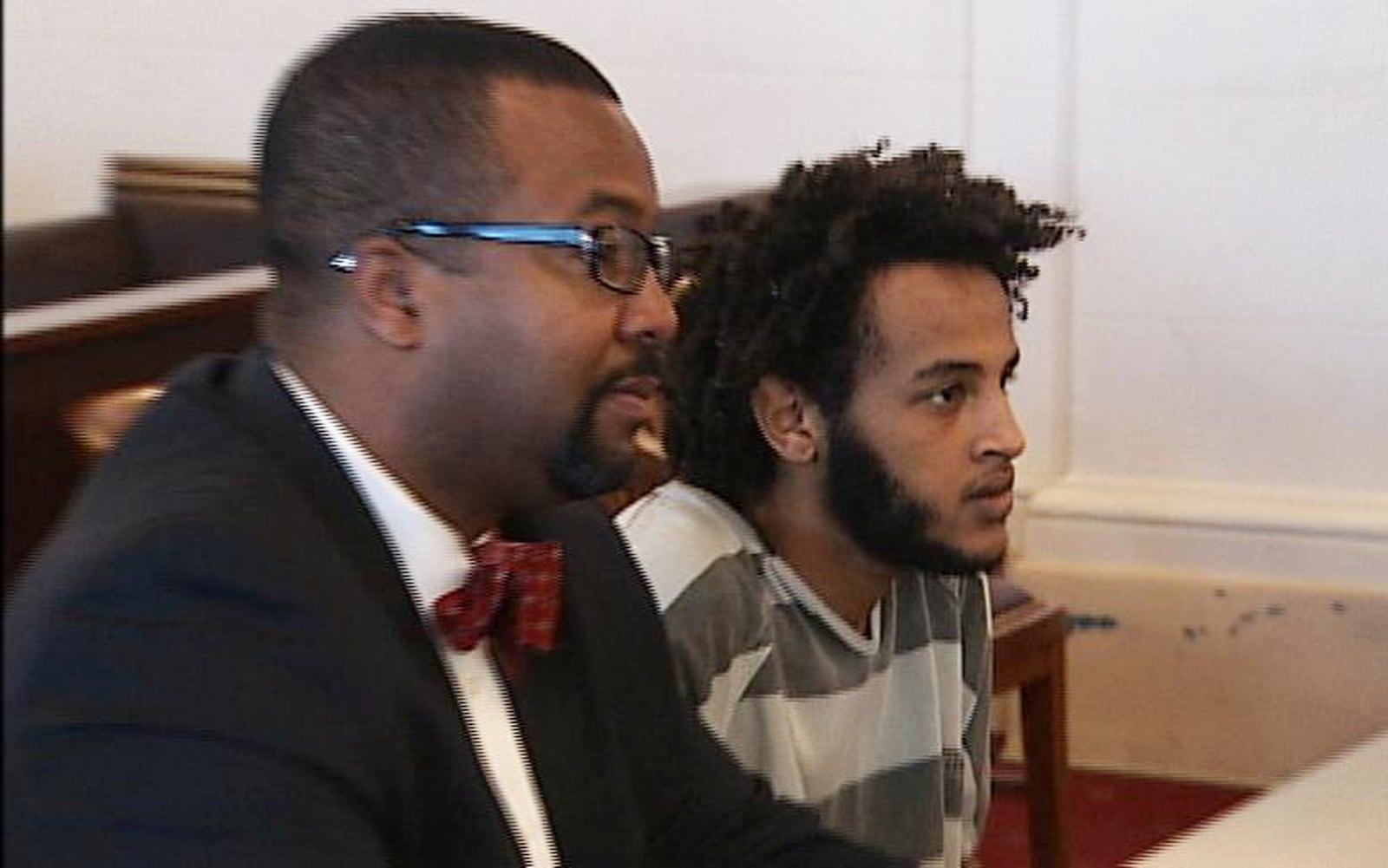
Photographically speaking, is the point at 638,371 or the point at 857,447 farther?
the point at 857,447

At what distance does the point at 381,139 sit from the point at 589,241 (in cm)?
13

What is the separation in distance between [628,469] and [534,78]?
23 cm

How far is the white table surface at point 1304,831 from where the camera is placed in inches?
70.1

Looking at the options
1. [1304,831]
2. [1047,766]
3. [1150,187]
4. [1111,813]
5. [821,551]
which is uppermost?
[1150,187]

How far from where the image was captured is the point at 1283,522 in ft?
9.87

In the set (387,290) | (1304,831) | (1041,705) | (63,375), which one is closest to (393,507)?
(387,290)

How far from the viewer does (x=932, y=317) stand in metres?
1.84

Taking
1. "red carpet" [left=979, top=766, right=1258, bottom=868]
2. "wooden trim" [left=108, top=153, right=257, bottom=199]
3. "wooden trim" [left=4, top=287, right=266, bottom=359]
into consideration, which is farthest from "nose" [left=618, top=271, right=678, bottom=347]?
"wooden trim" [left=108, top=153, right=257, bottom=199]

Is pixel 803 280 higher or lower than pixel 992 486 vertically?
higher

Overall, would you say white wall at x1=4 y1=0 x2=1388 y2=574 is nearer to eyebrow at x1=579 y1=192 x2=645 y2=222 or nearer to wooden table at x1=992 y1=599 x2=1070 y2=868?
wooden table at x1=992 y1=599 x2=1070 y2=868

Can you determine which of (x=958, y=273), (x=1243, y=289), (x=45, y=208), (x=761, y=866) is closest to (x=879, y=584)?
(x=958, y=273)

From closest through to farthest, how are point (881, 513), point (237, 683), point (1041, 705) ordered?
point (237, 683) < point (881, 513) < point (1041, 705)

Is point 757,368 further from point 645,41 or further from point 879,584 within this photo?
point 645,41

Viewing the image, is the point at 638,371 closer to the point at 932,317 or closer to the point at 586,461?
the point at 586,461
